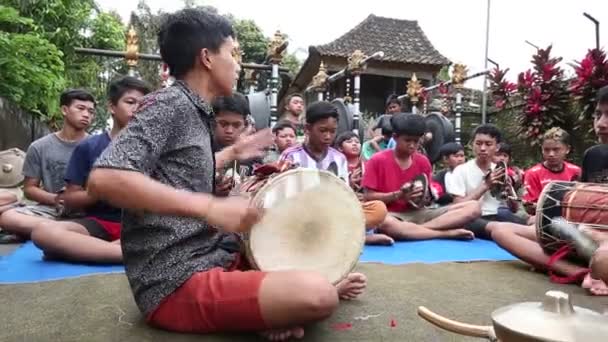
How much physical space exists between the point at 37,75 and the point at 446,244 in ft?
17.6

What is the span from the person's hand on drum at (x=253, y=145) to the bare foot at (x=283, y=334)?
27.4 inches

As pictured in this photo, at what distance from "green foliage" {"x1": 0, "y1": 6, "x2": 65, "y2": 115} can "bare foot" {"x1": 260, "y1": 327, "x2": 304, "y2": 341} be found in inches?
222

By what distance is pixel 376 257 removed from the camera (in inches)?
137

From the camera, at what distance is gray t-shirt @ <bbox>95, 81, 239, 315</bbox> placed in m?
1.69

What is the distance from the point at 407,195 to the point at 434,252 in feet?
1.70

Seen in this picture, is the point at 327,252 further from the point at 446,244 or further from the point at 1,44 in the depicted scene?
the point at 1,44

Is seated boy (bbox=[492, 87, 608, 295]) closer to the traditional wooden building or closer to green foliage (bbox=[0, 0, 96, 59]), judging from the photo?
green foliage (bbox=[0, 0, 96, 59])

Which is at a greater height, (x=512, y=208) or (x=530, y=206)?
(x=530, y=206)

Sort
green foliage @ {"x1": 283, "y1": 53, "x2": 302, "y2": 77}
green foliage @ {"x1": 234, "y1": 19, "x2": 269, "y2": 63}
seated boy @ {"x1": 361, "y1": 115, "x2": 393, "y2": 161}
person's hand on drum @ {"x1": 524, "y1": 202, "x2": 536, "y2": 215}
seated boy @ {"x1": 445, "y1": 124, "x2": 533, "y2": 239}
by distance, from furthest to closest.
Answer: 1. green foliage @ {"x1": 283, "y1": 53, "x2": 302, "y2": 77}
2. green foliage @ {"x1": 234, "y1": 19, "x2": 269, "y2": 63}
3. seated boy @ {"x1": 361, "y1": 115, "x2": 393, "y2": 161}
4. seated boy @ {"x1": 445, "y1": 124, "x2": 533, "y2": 239}
5. person's hand on drum @ {"x1": 524, "y1": 202, "x2": 536, "y2": 215}

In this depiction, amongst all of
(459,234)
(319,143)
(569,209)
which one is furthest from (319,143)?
(569,209)

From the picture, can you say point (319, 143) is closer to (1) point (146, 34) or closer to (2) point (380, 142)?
(2) point (380, 142)

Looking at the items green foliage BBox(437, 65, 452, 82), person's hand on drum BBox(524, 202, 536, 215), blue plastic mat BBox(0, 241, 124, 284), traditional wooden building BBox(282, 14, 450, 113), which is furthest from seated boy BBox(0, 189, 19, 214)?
green foliage BBox(437, 65, 452, 82)

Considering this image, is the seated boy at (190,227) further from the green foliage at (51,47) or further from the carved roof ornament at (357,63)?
the carved roof ornament at (357,63)

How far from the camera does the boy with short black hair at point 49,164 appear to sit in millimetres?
3768
